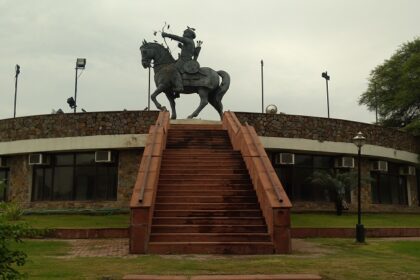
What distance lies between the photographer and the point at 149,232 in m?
11.5

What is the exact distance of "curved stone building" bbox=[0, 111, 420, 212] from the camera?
21.1 m

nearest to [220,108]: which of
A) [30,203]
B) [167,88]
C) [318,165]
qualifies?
[167,88]

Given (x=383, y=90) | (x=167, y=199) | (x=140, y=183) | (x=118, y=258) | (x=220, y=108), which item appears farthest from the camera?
(x=383, y=90)

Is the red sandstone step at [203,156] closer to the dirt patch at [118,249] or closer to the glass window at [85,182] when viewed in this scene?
the dirt patch at [118,249]

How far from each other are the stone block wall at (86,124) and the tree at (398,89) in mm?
20889

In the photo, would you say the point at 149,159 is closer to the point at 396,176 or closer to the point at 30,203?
the point at 30,203

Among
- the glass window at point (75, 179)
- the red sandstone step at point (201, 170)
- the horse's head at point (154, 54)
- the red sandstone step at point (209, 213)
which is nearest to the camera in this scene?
the red sandstone step at point (209, 213)

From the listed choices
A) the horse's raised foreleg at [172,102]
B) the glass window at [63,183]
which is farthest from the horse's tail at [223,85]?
the glass window at [63,183]

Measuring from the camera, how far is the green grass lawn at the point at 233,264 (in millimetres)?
8359

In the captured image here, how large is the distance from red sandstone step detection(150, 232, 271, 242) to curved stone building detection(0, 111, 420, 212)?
9537mm

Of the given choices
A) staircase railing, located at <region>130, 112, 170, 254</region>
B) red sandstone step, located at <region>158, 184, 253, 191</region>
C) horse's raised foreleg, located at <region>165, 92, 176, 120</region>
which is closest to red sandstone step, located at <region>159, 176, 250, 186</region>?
red sandstone step, located at <region>158, 184, 253, 191</region>

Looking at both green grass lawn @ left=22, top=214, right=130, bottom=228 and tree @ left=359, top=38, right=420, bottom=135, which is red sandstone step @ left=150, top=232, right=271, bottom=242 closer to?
green grass lawn @ left=22, top=214, right=130, bottom=228

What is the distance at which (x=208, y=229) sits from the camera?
470 inches

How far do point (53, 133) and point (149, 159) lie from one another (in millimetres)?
9122
